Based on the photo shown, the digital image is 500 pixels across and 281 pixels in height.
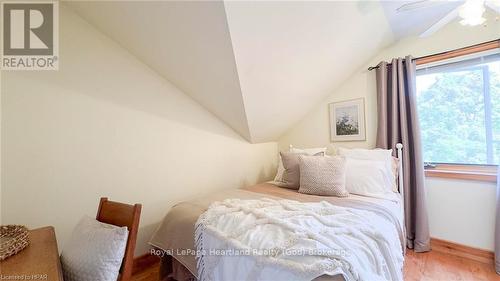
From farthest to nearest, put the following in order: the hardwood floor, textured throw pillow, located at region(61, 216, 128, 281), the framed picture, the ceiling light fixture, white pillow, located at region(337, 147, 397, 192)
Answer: the framed picture, white pillow, located at region(337, 147, 397, 192), the hardwood floor, the ceiling light fixture, textured throw pillow, located at region(61, 216, 128, 281)

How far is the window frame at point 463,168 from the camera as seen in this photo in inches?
73.3

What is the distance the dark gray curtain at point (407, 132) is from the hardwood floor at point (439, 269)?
0.43 ft

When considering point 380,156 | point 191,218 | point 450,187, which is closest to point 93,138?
point 191,218

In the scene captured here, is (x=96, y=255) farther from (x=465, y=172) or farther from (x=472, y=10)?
(x=465, y=172)

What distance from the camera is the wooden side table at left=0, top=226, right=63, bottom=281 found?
76 centimetres

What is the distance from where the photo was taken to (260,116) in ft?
8.27

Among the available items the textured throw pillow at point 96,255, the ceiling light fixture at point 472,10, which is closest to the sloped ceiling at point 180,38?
the textured throw pillow at point 96,255

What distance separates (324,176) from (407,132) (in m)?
1.04

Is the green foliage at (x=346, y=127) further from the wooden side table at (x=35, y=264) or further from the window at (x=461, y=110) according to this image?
the wooden side table at (x=35, y=264)

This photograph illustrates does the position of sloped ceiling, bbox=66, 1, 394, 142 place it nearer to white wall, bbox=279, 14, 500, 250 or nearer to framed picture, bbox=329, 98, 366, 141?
white wall, bbox=279, 14, 500, 250

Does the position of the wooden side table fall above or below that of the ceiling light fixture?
below

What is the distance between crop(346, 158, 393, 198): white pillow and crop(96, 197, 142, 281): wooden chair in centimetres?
180

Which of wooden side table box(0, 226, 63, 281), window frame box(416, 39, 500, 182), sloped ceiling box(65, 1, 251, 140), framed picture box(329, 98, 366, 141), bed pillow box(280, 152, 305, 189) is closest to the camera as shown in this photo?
wooden side table box(0, 226, 63, 281)

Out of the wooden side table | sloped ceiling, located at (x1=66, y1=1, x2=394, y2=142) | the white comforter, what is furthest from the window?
the wooden side table
